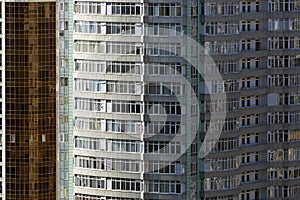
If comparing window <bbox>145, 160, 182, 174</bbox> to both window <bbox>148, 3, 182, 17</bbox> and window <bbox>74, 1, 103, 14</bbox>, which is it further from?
window <bbox>74, 1, 103, 14</bbox>

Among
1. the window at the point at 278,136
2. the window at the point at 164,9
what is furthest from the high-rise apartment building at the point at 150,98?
the window at the point at 278,136

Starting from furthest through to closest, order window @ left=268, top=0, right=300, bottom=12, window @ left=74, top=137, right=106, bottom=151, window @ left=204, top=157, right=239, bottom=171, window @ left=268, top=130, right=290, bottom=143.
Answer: window @ left=268, top=130, right=290, bottom=143 → window @ left=268, top=0, right=300, bottom=12 → window @ left=204, top=157, right=239, bottom=171 → window @ left=74, top=137, right=106, bottom=151

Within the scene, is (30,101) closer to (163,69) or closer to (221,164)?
(163,69)

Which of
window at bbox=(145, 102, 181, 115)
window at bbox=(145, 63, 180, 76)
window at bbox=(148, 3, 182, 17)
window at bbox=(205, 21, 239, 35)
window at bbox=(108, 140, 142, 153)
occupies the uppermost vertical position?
window at bbox=(148, 3, 182, 17)

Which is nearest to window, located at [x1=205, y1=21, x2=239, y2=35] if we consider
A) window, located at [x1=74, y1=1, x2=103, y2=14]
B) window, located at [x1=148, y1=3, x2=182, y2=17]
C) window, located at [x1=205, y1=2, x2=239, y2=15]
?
window, located at [x1=205, y1=2, x2=239, y2=15]

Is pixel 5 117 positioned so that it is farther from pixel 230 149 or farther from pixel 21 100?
pixel 230 149

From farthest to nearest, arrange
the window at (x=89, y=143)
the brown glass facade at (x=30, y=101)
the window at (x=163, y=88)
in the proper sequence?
1. the brown glass facade at (x=30, y=101)
2. the window at (x=89, y=143)
3. the window at (x=163, y=88)

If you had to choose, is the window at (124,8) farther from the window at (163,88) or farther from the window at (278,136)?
the window at (278,136)
